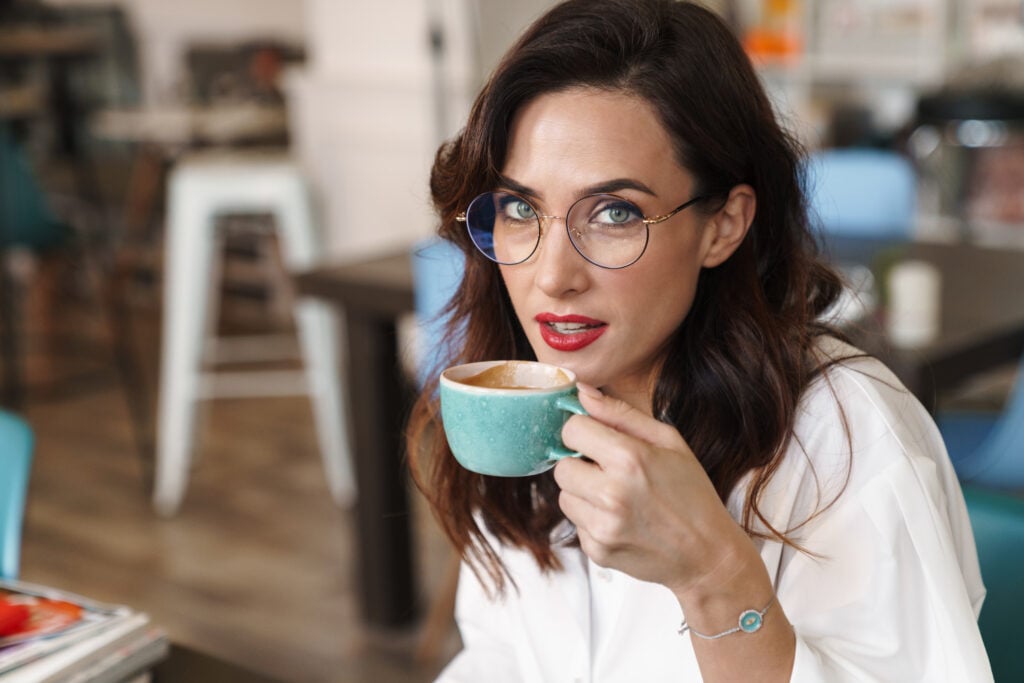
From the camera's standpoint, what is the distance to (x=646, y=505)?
2.63ft

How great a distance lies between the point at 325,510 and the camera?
11.4 ft

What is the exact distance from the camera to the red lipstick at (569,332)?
3.28 ft

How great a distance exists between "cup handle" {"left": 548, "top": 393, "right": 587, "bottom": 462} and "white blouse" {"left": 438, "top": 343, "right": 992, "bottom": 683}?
0.16 meters

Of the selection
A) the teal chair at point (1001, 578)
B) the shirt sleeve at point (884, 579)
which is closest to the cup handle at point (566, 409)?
the shirt sleeve at point (884, 579)

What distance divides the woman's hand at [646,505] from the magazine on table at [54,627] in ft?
Answer: 1.45

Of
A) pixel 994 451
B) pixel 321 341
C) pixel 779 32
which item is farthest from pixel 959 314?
pixel 779 32

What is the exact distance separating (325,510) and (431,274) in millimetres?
1435

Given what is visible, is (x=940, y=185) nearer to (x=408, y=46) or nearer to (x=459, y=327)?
(x=408, y=46)

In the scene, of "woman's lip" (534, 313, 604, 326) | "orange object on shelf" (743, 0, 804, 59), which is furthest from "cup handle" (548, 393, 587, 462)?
"orange object on shelf" (743, 0, 804, 59)

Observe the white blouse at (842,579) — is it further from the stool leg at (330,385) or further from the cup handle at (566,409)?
the stool leg at (330,385)

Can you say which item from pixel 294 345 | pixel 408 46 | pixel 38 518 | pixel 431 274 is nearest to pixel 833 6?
pixel 408 46

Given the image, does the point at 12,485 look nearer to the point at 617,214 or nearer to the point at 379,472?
the point at 617,214

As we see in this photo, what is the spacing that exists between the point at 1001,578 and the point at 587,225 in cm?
51

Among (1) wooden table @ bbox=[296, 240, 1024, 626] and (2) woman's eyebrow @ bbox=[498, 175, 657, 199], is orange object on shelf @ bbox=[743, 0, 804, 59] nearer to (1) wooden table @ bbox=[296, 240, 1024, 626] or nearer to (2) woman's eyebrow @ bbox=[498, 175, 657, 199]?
(1) wooden table @ bbox=[296, 240, 1024, 626]
